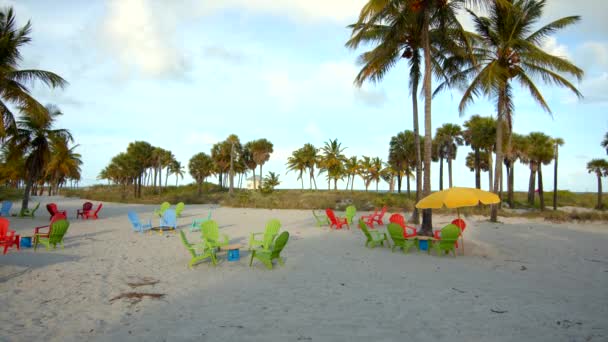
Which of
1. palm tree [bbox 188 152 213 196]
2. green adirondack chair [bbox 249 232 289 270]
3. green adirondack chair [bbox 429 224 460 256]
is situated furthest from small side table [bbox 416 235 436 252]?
palm tree [bbox 188 152 213 196]

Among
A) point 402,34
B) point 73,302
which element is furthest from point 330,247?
point 402,34

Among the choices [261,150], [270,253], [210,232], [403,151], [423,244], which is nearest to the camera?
[270,253]

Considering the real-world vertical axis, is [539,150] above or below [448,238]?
above

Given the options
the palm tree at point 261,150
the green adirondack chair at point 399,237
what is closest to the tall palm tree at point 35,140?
the green adirondack chair at point 399,237

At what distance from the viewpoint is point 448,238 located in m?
8.69

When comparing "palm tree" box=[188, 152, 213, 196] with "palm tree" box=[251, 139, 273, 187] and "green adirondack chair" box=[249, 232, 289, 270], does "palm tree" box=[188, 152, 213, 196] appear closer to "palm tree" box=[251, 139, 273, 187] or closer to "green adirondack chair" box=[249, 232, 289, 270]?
"palm tree" box=[251, 139, 273, 187]

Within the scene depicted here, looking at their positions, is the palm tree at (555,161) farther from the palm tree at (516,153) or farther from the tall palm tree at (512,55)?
the tall palm tree at (512,55)

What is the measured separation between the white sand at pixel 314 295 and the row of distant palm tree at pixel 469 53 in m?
5.75

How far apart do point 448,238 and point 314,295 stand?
186 inches

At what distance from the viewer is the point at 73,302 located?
16.9ft

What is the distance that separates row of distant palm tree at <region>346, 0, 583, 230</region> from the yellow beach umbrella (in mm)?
4046

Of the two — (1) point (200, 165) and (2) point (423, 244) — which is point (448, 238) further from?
(1) point (200, 165)

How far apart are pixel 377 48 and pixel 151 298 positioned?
13.7 m

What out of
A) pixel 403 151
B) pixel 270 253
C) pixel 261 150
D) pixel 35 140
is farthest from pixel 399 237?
pixel 261 150
